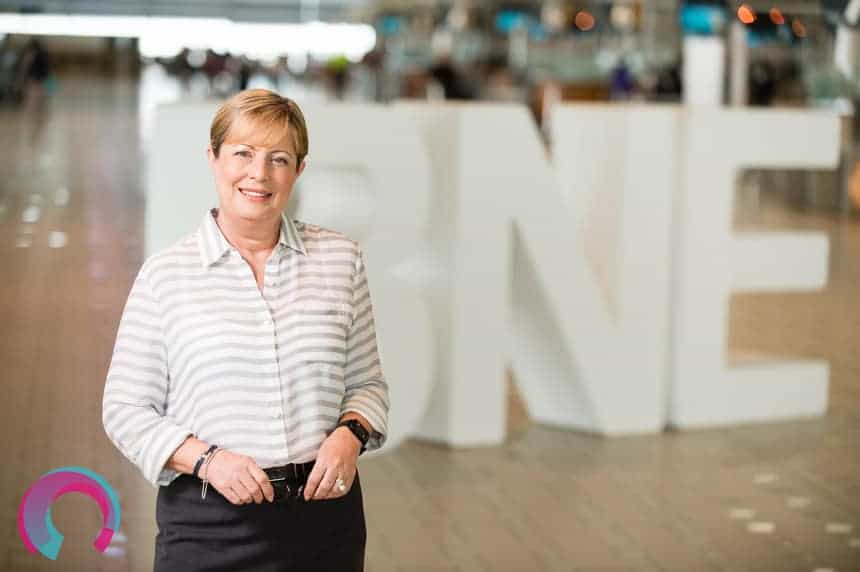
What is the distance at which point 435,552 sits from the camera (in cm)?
429

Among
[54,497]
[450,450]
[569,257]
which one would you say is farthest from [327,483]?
[569,257]

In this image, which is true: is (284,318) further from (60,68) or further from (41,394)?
(60,68)

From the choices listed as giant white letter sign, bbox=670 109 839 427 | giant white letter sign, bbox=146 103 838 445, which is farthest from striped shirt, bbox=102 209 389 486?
giant white letter sign, bbox=670 109 839 427

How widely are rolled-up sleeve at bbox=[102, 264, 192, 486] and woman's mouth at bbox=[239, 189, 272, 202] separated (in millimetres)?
195

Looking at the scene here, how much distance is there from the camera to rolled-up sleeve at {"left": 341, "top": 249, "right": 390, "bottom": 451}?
236 centimetres

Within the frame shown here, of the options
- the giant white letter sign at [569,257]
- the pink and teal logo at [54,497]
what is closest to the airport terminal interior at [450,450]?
the giant white letter sign at [569,257]

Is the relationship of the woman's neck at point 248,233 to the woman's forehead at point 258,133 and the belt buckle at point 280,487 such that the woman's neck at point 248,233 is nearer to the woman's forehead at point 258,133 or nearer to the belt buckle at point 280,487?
the woman's forehead at point 258,133

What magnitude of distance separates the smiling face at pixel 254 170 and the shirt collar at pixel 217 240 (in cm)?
3

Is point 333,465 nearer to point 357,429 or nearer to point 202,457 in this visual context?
point 357,429

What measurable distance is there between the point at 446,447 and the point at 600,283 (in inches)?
38.9

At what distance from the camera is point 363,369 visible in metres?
2.41

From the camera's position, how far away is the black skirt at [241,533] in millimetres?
2320

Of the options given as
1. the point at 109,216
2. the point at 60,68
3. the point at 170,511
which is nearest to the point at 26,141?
the point at 109,216

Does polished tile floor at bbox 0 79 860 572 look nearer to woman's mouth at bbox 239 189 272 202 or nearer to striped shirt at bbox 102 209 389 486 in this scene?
striped shirt at bbox 102 209 389 486
